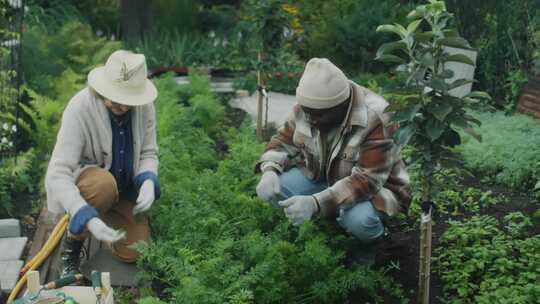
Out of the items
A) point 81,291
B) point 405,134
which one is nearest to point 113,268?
point 81,291

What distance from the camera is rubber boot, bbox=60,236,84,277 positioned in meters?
4.38

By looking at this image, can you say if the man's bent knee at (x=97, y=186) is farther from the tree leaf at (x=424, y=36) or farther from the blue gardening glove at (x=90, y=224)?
the tree leaf at (x=424, y=36)

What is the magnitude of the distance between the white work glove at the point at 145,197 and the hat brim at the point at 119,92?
479mm

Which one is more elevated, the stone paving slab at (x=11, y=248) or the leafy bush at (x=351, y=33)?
the leafy bush at (x=351, y=33)

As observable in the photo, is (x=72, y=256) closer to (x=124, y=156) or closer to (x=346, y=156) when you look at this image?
(x=124, y=156)

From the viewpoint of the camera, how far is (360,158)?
4051 millimetres

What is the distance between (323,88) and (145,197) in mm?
1205

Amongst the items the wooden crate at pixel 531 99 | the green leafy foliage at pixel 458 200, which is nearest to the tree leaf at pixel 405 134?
the green leafy foliage at pixel 458 200

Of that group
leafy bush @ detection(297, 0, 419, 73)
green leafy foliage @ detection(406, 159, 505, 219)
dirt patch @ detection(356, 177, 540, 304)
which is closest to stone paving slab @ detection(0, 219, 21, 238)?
dirt patch @ detection(356, 177, 540, 304)

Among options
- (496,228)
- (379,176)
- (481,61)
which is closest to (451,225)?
(496,228)

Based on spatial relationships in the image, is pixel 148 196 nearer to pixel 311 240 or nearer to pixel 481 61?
pixel 311 240

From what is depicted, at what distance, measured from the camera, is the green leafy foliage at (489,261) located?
3.80 m

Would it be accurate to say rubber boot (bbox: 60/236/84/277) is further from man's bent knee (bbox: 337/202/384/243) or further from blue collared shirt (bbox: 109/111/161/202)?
man's bent knee (bbox: 337/202/384/243)

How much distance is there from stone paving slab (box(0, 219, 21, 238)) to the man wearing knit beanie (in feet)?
6.40
